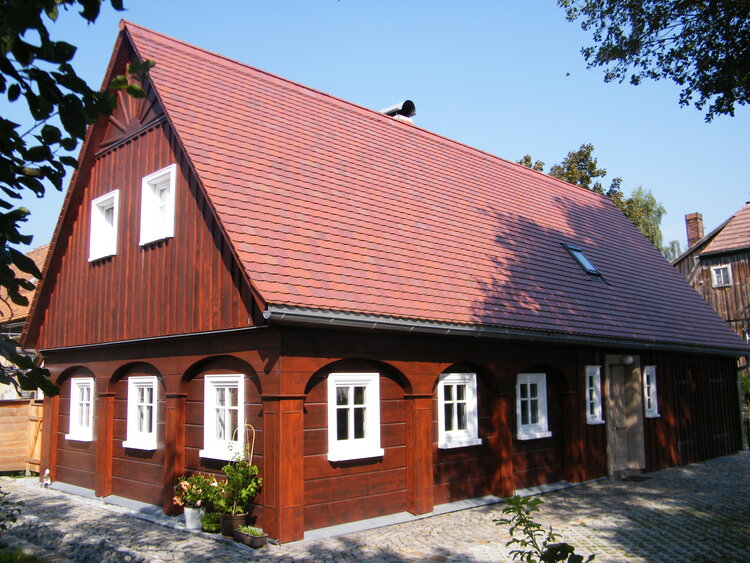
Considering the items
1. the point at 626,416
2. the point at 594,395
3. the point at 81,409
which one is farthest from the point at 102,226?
the point at 626,416

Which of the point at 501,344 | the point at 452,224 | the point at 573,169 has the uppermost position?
the point at 573,169

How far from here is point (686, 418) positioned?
16562 mm

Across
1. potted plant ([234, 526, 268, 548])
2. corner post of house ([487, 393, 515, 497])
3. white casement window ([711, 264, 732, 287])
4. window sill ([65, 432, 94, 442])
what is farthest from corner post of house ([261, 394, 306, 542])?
white casement window ([711, 264, 732, 287])

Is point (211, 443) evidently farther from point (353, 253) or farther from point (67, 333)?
point (67, 333)

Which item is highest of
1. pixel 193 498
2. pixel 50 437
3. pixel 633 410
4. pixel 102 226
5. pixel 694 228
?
pixel 694 228

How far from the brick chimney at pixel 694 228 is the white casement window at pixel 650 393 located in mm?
22429

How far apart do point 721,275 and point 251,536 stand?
94.1 ft

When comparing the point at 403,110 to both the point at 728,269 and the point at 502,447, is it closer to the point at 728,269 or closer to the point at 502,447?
the point at 502,447

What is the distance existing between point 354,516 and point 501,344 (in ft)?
13.0

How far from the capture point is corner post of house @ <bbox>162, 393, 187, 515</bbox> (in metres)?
10.1

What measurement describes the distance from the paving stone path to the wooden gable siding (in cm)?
271

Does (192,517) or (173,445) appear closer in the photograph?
(192,517)

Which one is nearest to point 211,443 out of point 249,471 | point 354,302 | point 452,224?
point 249,471

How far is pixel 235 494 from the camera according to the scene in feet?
28.0
